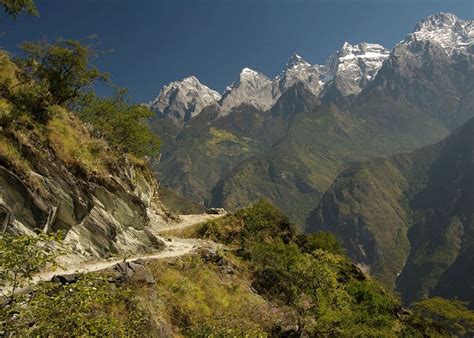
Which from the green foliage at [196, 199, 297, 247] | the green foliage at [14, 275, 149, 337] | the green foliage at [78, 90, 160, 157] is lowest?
the green foliage at [14, 275, 149, 337]

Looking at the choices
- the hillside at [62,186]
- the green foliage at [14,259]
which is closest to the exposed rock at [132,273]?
the hillside at [62,186]

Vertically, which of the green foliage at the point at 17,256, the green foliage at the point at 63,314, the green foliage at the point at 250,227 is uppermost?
the green foliage at the point at 250,227

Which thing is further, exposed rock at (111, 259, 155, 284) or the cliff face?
exposed rock at (111, 259, 155, 284)

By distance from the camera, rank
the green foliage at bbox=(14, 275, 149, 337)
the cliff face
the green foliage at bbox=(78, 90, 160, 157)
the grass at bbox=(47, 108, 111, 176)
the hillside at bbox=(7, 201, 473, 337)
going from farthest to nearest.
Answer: the green foliage at bbox=(78, 90, 160, 157)
the grass at bbox=(47, 108, 111, 176)
the cliff face
the hillside at bbox=(7, 201, 473, 337)
the green foliage at bbox=(14, 275, 149, 337)

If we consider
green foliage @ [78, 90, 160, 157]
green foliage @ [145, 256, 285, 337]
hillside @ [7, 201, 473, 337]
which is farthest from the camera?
green foliage @ [78, 90, 160, 157]

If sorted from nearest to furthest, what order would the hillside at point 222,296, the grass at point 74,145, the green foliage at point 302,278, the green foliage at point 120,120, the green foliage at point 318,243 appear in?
Answer: the hillside at point 222,296
the grass at point 74,145
the green foliage at point 302,278
the green foliage at point 318,243
the green foliage at point 120,120

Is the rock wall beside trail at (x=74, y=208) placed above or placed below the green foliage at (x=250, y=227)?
below

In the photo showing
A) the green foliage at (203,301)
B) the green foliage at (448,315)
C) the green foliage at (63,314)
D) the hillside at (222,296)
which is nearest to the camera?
the green foliage at (63,314)

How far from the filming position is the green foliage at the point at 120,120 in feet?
204

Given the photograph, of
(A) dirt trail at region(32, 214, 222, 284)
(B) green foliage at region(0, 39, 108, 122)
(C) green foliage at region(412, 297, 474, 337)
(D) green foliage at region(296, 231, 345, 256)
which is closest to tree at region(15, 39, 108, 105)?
(B) green foliage at region(0, 39, 108, 122)

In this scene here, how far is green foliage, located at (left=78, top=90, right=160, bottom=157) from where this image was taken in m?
62.2

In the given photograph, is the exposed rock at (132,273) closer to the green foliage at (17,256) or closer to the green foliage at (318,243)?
the green foliage at (17,256)

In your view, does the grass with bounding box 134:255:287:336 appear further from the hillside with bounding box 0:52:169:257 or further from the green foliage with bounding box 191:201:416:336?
the hillside with bounding box 0:52:169:257

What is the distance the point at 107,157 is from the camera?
39750mm
